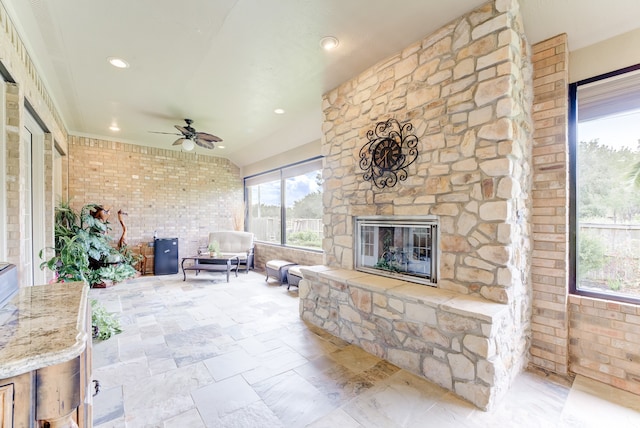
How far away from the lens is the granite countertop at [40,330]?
0.76 m

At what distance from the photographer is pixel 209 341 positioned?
2.88 metres

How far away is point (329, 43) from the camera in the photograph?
256 centimetres

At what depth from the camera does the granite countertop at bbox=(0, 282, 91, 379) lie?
0.76 metres

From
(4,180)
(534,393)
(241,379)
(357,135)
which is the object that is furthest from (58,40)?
(534,393)

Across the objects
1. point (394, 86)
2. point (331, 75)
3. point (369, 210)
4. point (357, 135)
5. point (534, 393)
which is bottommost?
point (534, 393)

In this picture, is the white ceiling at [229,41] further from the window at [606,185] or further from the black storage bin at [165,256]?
the black storage bin at [165,256]

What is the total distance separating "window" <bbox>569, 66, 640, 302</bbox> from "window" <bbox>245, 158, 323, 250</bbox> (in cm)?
358

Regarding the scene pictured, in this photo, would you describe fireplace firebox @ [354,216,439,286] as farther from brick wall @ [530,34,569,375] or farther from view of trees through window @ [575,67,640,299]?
view of trees through window @ [575,67,640,299]

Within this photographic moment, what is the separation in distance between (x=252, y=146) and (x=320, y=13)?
4.28m

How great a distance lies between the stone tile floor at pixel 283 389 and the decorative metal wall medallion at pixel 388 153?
1.73m

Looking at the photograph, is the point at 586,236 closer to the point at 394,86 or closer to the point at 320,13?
the point at 394,86

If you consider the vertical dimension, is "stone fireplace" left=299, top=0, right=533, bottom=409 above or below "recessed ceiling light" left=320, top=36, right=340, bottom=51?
below

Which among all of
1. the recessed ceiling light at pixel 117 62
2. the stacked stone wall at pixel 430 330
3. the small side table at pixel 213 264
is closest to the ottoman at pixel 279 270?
the small side table at pixel 213 264

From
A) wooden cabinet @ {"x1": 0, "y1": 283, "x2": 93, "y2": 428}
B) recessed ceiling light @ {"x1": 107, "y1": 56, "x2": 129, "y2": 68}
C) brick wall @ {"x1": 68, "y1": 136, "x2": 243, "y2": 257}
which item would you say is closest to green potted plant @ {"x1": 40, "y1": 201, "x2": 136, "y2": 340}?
brick wall @ {"x1": 68, "y1": 136, "x2": 243, "y2": 257}
